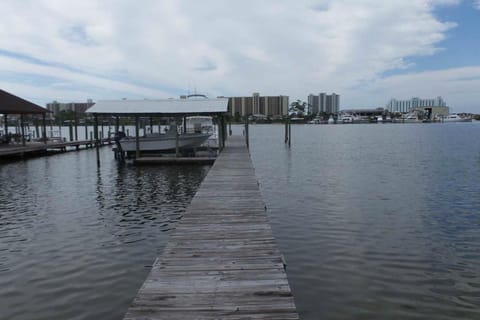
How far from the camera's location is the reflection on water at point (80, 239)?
6.73 meters

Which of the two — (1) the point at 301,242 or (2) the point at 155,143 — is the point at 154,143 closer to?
(2) the point at 155,143

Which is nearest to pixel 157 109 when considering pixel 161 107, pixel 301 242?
pixel 161 107

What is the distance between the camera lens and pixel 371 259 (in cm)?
848

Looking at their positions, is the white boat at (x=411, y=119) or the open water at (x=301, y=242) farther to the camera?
the white boat at (x=411, y=119)

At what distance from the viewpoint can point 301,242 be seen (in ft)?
31.3

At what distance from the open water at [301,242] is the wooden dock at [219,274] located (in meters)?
1.15

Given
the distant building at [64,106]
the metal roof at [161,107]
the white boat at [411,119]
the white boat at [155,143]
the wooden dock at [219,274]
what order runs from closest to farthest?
the wooden dock at [219,274] < the metal roof at [161,107] < the white boat at [155,143] < the distant building at [64,106] < the white boat at [411,119]

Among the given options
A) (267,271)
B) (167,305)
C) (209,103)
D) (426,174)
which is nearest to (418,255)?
(267,271)

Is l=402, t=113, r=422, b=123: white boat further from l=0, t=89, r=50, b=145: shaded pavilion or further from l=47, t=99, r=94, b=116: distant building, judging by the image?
l=0, t=89, r=50, b=145: shaded pavilion

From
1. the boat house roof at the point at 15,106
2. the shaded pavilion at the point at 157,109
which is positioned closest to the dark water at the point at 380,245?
the shaded pavilion at the point at 157,109

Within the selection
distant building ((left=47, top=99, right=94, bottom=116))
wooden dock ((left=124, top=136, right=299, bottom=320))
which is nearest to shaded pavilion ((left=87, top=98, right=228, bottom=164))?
wooden dock ((left=124, top=136, right=299, bottom=320))

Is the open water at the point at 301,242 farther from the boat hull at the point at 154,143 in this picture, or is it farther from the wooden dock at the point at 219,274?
the boat hull at the point at 154,143

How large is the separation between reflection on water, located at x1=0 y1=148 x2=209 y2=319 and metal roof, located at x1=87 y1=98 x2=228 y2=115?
5799 mm

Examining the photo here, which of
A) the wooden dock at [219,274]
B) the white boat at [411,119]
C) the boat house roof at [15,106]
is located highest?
the boat house roof at [15,106]
